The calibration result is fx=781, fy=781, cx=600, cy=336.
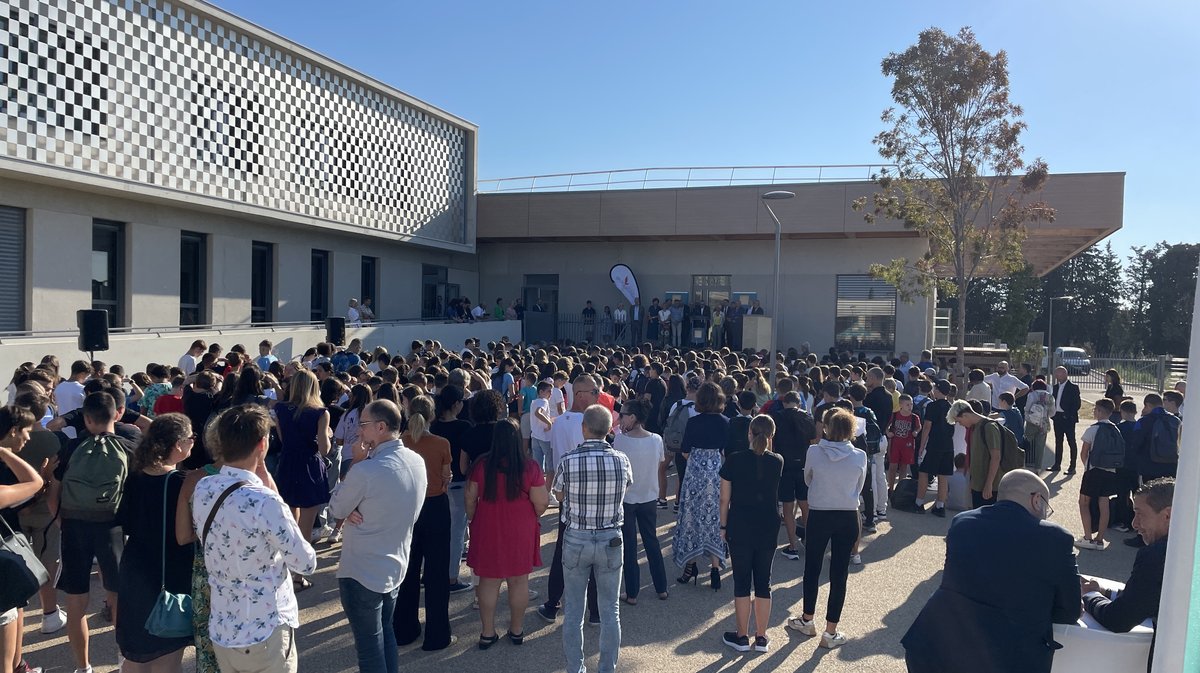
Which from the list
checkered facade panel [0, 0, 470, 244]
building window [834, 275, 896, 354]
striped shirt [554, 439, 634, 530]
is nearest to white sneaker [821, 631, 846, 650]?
striped shirt [554, 439, 634, 530]

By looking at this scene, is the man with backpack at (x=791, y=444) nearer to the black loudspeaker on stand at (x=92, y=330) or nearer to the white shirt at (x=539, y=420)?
the white shirt at (x=539, y=420)

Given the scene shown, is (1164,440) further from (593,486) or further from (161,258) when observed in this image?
(161,258)

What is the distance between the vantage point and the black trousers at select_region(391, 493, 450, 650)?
17.6 feet

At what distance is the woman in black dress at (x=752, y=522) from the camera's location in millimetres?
5395

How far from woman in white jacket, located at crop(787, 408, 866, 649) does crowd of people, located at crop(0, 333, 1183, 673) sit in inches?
0.7

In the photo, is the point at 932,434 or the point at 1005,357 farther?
the point at 1005,357

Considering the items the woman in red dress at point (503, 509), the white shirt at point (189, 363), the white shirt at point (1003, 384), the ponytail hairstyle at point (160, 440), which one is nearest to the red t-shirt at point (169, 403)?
the woman in red dress at point (503, 509)

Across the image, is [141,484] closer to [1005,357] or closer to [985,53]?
[985,53]

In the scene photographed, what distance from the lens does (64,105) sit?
14.5 meters

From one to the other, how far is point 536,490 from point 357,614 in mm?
1414

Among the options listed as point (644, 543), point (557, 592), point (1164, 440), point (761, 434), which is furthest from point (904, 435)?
point (557, 592)

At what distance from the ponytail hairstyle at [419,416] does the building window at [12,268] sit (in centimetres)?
1384


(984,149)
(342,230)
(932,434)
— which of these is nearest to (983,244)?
(984,149)

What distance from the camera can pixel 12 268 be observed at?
15.0 meters
